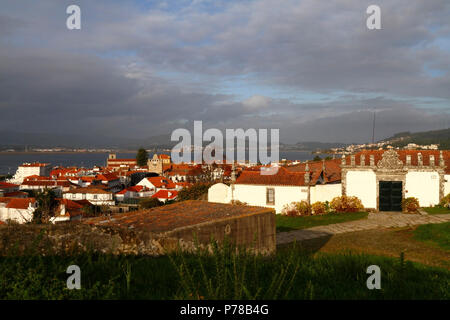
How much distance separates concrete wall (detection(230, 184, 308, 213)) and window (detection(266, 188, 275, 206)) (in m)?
0.22

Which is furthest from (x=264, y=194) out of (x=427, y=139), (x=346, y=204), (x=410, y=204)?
(x=427, y=139)

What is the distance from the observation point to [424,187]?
78.6ft

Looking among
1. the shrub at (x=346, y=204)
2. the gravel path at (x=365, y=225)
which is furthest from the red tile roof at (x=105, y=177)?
the gravel path at (x=365, y=225)

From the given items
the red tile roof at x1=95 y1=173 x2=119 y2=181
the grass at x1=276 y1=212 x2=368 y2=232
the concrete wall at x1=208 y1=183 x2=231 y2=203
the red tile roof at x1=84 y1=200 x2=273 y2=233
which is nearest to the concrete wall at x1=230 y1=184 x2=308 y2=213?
the concrete wall at x1=208 y1=183 x2=231 y2=203

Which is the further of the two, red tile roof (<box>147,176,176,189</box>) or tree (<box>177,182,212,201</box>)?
red tile roof (<box>147,176,176,189</box>)

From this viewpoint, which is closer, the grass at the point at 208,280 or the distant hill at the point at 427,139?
the grass at the point at 208,280

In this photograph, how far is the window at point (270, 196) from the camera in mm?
26009

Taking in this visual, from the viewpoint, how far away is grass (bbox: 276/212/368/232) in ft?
69.7

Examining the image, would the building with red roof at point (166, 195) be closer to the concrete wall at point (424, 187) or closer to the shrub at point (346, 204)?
the shrub at point (346, 204)

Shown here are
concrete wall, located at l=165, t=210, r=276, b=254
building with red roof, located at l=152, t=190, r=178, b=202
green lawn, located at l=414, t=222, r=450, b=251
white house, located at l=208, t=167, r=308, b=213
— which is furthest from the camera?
building with red roof, located at l=152, t=190, r=178, b=202

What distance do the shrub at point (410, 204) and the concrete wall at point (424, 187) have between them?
53cm
